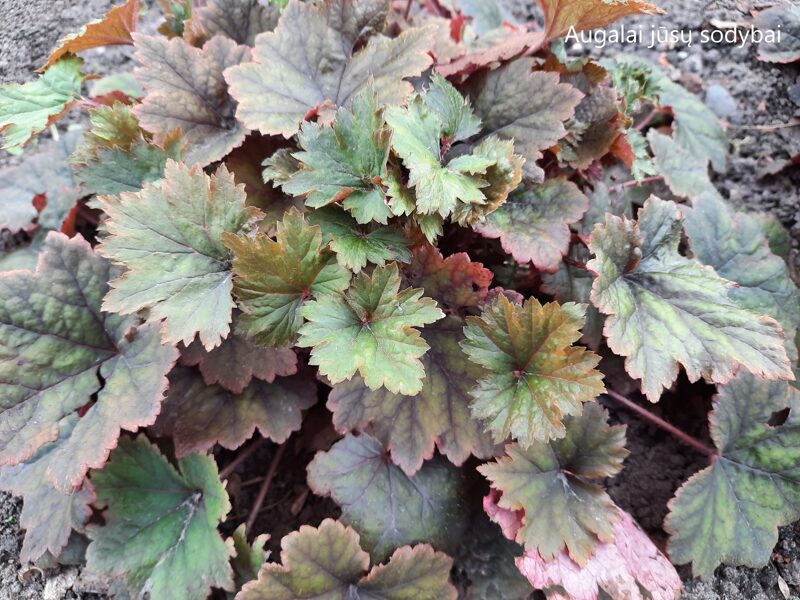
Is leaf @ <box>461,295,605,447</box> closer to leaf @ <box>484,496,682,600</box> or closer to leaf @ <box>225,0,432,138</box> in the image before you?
leaf @ <box>484,496,682,600</box>

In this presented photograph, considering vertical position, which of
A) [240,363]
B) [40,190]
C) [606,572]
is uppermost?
[40,190]

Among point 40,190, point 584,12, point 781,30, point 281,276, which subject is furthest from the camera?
point 781,30

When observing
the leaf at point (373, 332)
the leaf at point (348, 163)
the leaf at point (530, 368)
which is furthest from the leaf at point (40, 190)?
the leaf at point (530, 368)

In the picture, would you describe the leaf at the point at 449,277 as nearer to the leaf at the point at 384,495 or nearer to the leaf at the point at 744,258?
the leaf at the point at 384,495

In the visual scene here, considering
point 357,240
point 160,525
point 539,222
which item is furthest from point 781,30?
point 160,525

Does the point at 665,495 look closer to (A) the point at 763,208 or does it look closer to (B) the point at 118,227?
(A) the point at 763,208

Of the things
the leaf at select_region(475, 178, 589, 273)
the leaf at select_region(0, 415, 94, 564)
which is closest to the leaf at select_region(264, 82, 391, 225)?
the leaf at select_region(475, 178, 589, 273)

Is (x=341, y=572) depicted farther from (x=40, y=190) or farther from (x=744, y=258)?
(x=40, y=190)
